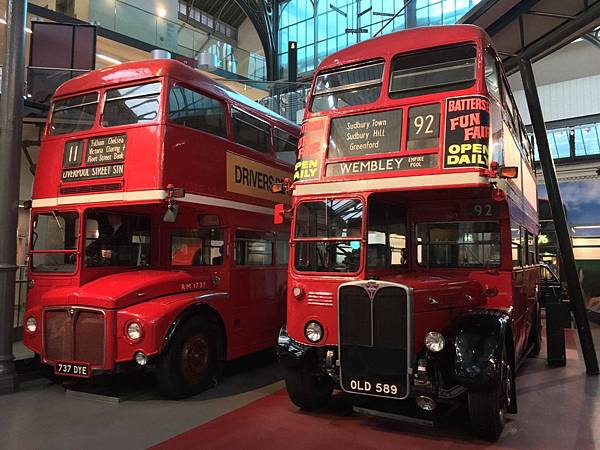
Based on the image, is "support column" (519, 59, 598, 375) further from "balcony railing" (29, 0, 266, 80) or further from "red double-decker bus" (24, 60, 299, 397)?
"balcony railing" (29, 0, 266, 80)

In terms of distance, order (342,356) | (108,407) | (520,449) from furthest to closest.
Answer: (108,407), (342,356), (520,449)

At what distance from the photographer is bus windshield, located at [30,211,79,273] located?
20.4ft

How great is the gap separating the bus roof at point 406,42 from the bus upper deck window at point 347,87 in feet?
0.37

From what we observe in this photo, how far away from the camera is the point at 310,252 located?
509cm

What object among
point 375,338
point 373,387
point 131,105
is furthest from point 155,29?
point 373,387

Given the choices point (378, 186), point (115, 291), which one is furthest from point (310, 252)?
point (115, 291)

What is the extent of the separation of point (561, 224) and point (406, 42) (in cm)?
409

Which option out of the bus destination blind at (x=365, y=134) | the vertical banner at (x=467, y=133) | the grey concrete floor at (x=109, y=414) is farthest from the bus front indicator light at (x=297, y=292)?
the vertical banner at (x=467, y=133)

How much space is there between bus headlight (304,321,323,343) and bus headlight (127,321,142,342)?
1.85 metres

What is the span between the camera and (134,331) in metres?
5.43

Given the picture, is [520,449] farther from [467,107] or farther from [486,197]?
[467,107]

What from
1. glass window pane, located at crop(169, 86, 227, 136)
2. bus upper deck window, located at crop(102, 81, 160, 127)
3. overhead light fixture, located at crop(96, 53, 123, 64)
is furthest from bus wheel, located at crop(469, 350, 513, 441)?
overhead light fixture, located at crop(96, 53, 123, 64)

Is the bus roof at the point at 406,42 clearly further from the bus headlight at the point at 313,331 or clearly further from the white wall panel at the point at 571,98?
the white wall panel at the point at 571,98

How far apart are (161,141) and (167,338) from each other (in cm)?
227
